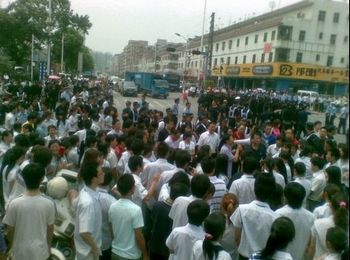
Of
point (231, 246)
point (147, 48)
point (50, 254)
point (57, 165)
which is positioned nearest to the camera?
point (50, 254)

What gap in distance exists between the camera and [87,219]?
Result: 3.57 metres

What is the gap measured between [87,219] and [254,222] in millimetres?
1503

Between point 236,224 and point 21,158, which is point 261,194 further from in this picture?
point 21,158

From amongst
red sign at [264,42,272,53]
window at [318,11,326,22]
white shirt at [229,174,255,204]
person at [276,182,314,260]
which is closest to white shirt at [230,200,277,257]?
person at [276,182,314,260]

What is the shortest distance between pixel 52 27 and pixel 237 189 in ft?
71.1

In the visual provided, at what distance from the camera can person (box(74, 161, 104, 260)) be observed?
3.59 m

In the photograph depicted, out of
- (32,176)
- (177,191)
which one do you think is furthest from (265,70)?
(32,176)

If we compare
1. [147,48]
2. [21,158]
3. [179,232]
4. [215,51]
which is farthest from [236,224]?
[147,48]

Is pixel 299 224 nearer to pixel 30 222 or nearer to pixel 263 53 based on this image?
pixel 30 222

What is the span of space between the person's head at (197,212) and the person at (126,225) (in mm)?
530

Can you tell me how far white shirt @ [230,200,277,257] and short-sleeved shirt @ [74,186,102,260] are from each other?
4.06 ft

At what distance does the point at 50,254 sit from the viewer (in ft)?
12.5

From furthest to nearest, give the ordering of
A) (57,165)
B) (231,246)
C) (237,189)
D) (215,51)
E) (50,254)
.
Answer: (215,51), (57,165), (237,189), (231,246), (50,254)

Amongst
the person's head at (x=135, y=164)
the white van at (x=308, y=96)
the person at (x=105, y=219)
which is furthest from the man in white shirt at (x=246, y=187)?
the white van at (x=308, y=96)
